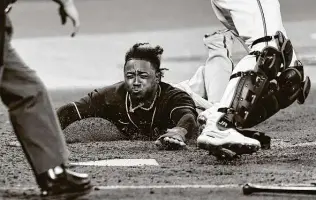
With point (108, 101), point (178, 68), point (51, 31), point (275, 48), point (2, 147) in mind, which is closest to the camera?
point (275, 48)

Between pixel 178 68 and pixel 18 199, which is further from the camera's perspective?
pixel 178 68

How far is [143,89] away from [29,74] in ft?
7.19

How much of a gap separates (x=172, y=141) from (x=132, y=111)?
591 mm

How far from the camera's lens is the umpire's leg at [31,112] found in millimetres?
3713

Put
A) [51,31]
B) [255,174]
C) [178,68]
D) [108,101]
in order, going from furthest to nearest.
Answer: [51,31] → [178,68] → [108,101] → [255,174]

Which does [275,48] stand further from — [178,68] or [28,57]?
[28,57]

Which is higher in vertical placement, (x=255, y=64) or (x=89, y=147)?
(x=255, y=64)

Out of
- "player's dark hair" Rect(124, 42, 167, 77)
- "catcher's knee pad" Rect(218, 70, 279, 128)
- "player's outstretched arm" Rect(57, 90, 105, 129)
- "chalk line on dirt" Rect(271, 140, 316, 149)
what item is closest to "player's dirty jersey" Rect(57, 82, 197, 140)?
"player's outstretched arm" Rect(57, 90, 105, 129)

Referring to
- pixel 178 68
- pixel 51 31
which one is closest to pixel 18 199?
pixel 178 68

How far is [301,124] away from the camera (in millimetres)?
6812

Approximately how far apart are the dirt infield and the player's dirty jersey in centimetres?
17

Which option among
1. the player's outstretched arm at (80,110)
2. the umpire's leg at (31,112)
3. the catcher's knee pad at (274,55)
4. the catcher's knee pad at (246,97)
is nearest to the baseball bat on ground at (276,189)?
the umpire's leg at (31,112)

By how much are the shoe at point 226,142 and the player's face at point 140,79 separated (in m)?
1.14

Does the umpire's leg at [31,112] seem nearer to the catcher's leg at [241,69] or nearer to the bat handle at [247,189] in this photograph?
the bat handle at [247,189]
